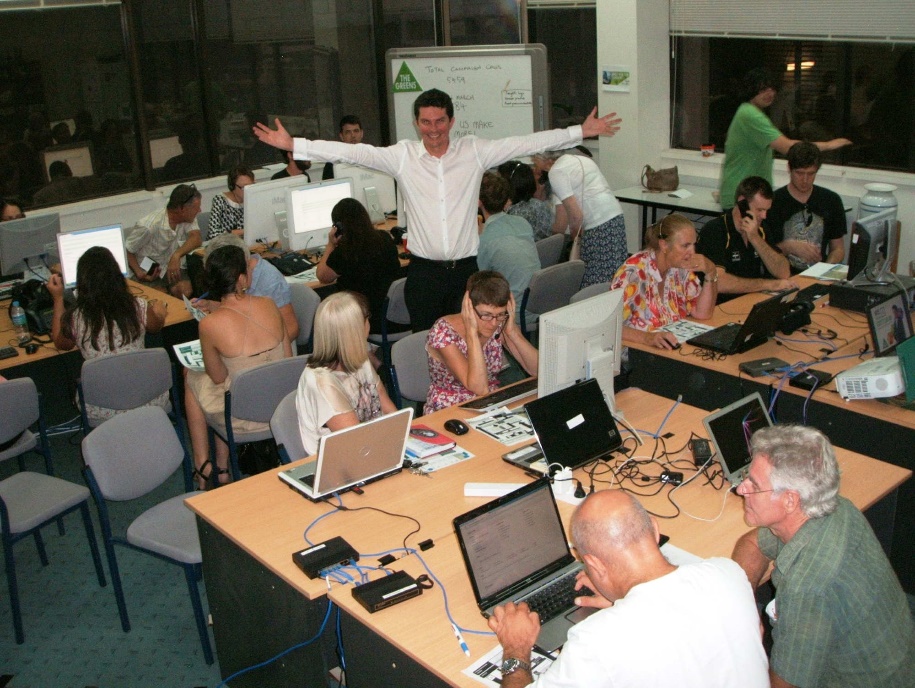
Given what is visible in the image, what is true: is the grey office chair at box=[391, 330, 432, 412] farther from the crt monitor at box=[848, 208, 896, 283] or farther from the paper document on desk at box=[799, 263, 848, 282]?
the paper document on desk at box=[799, 263, 848, 282]

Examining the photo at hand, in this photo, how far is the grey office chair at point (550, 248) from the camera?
20.8ft

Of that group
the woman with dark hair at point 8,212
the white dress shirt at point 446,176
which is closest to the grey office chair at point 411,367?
the white dress shirt at point 446,176

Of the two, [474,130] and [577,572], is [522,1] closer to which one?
[474,130]

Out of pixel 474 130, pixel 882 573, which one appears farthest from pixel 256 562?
pixel 474 130

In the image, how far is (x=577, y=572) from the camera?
2748 millimetres

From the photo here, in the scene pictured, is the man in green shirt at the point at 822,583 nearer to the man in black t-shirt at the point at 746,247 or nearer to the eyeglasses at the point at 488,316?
the eyeglasses at the point at 488,316

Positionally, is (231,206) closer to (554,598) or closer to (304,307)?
(304,307)

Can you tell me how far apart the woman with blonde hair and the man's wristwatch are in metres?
2.46

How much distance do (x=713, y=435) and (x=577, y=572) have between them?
741mm

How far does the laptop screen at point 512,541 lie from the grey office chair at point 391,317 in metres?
2.98

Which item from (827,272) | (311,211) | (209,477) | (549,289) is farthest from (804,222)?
(209,477)

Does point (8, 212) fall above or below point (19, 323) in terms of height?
above

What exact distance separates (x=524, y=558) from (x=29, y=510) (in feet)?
7.45

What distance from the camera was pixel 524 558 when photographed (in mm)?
2672
